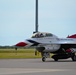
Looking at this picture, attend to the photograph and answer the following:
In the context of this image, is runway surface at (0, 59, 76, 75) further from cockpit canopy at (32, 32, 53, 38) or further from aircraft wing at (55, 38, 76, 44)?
aircraft wing at (55, 38, 76, 44)

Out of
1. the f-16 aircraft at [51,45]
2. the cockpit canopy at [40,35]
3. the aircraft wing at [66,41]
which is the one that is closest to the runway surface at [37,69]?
the f-16 aircraft at [51,45]

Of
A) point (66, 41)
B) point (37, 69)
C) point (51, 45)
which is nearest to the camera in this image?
point (37, 69)

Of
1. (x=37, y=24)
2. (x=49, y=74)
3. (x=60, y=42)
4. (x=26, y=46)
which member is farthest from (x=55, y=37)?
(x=49, y=74)

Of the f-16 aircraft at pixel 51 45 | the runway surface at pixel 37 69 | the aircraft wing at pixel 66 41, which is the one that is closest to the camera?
the runway surface at pixel 37 69

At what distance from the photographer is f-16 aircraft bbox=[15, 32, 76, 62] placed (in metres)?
34.3

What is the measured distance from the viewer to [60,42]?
117 ft

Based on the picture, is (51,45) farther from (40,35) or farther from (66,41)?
(66,41)

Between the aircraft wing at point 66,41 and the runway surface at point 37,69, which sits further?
the aircraft wing at point 66,41

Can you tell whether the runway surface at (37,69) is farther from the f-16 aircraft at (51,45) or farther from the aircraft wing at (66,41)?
the aircraft wing at (66,41)

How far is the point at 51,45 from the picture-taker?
34.8 metres

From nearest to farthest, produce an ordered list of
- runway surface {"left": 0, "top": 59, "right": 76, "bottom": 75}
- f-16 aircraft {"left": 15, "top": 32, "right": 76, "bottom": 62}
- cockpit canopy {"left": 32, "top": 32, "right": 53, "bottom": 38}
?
runway surface {"left": 0, "top": 59, "right": 76, "bottom": 75}
f-16 aircraft {"left": 15, "top": 32, "right": 76, "bottom": 62}
cockpit canopy {"left": 32, "top": 32, "right": 53, "bottom": 38}

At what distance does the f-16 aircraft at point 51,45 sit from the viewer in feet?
112

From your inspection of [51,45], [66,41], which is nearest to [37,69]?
[51,45]

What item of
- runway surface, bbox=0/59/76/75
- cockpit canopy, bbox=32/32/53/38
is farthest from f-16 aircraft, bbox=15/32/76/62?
runway surface, bbox=0/59/76/75
